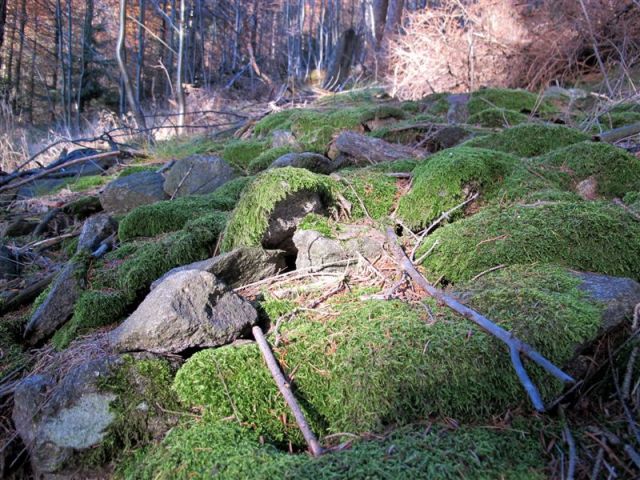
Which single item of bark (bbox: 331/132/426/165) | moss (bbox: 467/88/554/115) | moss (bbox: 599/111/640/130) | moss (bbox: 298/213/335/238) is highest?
moss (bbox: 467/88/554/115)

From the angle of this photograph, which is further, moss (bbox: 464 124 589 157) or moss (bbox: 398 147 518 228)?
moss (bbox: 464 124 589 157)

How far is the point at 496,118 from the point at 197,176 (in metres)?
3.68

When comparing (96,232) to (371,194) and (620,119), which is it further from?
(620,119)

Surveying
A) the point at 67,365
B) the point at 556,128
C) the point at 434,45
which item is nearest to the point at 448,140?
the point at 556,128

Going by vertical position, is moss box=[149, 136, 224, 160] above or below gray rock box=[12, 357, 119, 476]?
above

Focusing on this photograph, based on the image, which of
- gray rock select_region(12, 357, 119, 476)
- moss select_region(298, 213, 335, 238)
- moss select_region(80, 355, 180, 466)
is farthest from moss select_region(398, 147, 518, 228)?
gray rock select_region(12, 357, 119, 476)

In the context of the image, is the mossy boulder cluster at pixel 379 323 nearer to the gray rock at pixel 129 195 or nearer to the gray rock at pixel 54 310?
the gray rock at pixel 54 310

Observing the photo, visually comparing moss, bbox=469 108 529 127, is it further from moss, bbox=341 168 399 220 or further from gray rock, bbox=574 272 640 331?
gray rock, bbox=574 272 640 331

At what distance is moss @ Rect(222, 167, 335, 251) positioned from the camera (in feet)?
8.65

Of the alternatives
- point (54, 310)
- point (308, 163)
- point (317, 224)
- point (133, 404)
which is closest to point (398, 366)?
point (133, 404)

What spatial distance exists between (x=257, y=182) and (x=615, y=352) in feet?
6.97

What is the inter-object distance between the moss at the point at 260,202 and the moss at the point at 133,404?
105cm

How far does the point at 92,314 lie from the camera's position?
Result: 2.47 meters

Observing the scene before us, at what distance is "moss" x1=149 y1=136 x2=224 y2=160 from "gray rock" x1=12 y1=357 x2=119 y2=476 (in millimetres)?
5175
